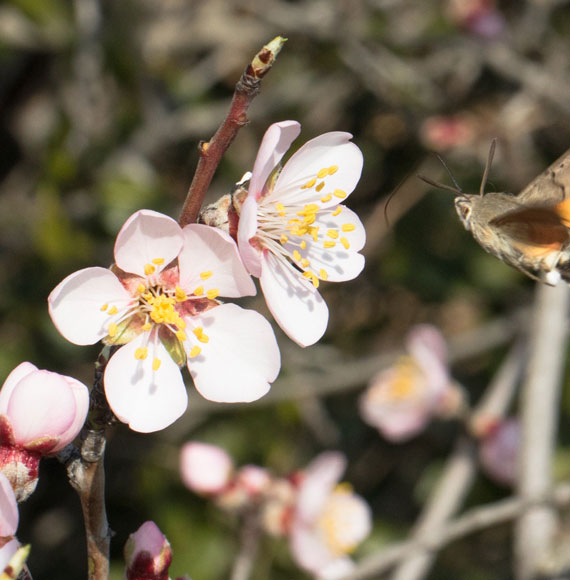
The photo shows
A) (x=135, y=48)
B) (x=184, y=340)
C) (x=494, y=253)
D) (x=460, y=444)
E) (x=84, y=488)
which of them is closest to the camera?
(x=84, y=488)

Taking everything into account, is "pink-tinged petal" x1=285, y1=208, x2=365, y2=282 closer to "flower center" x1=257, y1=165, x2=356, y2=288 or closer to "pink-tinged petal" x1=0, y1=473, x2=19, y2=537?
"flower center" x1=257, y1=165, x2=356, y2=288

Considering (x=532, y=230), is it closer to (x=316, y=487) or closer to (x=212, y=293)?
(x=212, y=293)

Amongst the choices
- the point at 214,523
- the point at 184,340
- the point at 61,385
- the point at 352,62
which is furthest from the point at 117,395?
the point at 352,62

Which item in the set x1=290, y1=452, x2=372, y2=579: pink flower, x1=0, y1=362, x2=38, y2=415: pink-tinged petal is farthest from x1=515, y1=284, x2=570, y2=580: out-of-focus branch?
x1=0, y1=362, x2=38, y2=415: pink-tinged petal

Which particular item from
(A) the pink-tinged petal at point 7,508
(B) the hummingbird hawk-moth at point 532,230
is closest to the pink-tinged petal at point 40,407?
(A) the pink-tinged petal at point 7,508

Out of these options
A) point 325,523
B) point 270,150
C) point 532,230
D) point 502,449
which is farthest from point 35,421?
point 502,449

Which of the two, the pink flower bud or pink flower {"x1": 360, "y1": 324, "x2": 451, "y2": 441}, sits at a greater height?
the pink flower bud

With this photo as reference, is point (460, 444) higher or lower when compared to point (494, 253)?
lower

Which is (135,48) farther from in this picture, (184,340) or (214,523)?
(184,340)
